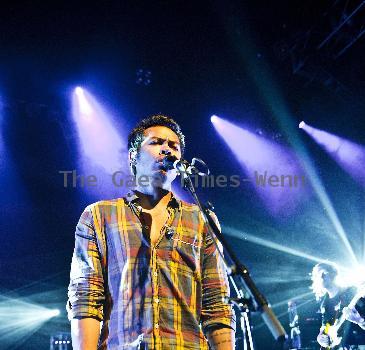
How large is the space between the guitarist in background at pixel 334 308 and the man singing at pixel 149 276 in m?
6.04

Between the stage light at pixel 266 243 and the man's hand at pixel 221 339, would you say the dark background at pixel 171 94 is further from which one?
the man's hand at pixel 221 339

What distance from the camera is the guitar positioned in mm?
7544

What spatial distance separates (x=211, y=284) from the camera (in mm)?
2434

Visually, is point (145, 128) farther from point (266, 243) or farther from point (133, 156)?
point (266, 243)

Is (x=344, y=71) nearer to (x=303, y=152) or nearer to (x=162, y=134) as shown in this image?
(x=303, y=152)

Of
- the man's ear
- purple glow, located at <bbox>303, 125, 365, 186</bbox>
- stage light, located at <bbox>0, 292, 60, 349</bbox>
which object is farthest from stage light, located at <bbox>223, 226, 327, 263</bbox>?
the man's ear

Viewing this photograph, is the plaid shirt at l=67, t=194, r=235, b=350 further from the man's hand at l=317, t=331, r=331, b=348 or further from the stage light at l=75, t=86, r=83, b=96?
the stage light at l=75, t=86, r=83, b=96

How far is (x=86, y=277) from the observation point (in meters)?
2.21

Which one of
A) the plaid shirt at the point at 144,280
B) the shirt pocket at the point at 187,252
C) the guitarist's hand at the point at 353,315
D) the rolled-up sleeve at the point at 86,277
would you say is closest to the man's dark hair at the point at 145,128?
the plaid shirt at the point at 144,280

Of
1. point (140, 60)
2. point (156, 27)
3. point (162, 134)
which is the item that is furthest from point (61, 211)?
point (162, 134)

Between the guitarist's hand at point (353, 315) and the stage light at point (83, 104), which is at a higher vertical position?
the stage light at point (83, 104)

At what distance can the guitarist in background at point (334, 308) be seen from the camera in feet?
24.8

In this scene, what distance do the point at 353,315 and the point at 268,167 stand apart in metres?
5.50

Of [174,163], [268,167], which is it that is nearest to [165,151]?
[174,163]
